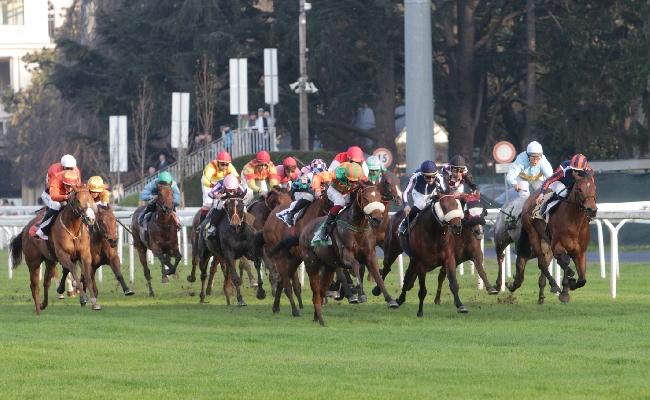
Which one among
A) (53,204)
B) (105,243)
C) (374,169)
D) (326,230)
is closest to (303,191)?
(374,169)

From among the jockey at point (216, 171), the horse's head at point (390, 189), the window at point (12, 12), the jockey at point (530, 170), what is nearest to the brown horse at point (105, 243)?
the jockey at point (216, 171)

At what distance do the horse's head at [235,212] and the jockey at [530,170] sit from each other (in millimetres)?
3300

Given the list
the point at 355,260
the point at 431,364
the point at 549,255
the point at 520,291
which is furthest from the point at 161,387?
the point at 520,291

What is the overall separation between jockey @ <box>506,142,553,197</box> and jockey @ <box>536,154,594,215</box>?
118cm

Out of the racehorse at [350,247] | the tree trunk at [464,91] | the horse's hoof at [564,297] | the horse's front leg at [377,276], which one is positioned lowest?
the horse's hoof at [564,297]

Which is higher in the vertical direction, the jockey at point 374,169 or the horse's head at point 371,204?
the jockey at point 374,169

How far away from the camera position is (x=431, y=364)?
926 centimetres

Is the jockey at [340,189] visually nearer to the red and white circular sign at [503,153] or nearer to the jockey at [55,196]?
the jockey at [55,196]

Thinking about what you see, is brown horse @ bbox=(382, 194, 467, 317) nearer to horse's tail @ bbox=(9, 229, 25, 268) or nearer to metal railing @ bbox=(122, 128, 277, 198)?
horse's tail @ bbox=(9, 229, 25, 268)

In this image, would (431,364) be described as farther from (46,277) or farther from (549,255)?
(46,277)

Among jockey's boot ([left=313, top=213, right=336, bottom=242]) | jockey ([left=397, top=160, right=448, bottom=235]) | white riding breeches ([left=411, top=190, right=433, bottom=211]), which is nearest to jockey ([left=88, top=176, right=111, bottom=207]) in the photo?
jockey's boot ([left=313, top=213, right=336, bottom=242])

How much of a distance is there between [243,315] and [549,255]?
367cm

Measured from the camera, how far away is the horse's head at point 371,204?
11578 millimetres

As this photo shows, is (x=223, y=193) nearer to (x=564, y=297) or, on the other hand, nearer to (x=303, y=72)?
(x=564, y=297)
